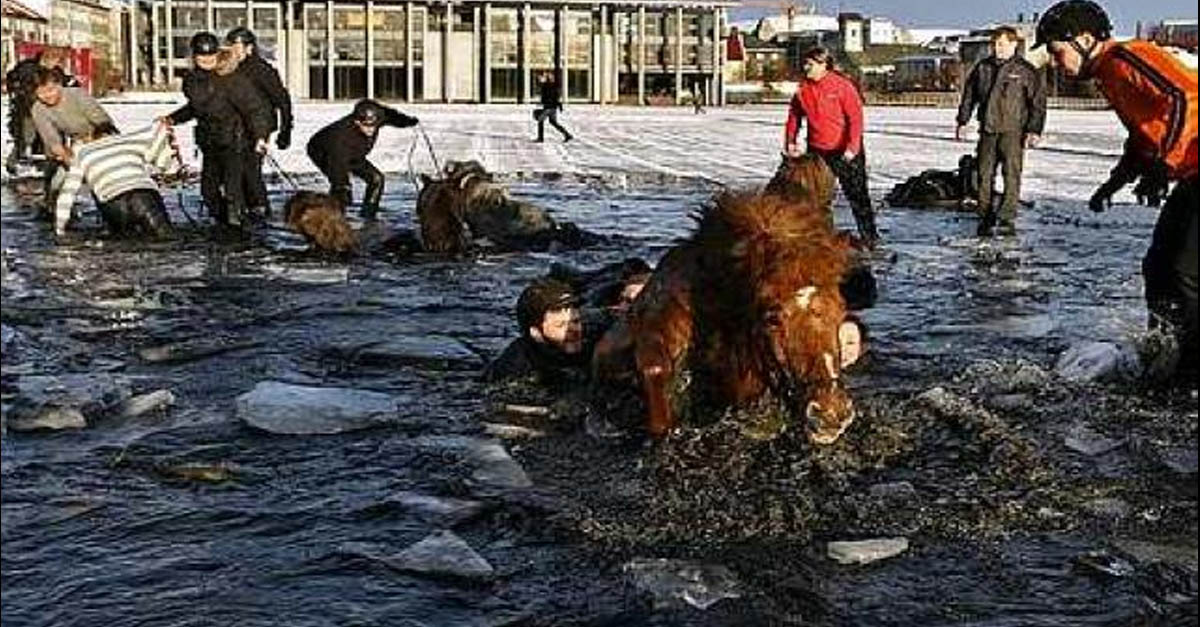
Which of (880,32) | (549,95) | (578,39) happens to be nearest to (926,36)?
(880,32)

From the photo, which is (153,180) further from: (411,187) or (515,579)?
(515,579)

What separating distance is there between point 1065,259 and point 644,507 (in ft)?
26.5

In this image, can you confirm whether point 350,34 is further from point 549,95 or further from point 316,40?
point 549,95

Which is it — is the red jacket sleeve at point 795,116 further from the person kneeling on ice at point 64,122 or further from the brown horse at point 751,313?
the brown horse at point 751,313

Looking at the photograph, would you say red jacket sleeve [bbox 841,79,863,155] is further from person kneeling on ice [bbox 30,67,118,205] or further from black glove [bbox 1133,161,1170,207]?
person kneeling on ice [bbox 30,67,118,205]

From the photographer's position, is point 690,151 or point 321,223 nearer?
point 321,223

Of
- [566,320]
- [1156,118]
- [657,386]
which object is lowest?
[657,386]

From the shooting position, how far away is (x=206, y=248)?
1284 centimetres

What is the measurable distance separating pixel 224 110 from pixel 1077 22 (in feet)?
30.1

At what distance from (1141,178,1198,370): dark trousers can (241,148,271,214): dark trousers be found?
9.56 meters

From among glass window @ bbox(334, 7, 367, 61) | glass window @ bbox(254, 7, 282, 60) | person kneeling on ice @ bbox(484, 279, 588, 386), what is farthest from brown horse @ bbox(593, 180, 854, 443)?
glass window @ bbox(334, 7, 367, 61)

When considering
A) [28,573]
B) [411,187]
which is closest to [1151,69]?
[28,573]

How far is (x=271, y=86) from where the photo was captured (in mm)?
14156

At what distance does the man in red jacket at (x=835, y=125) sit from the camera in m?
12.8
